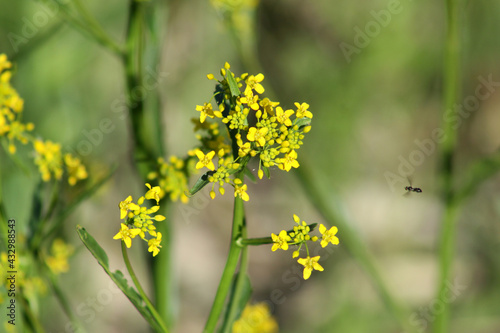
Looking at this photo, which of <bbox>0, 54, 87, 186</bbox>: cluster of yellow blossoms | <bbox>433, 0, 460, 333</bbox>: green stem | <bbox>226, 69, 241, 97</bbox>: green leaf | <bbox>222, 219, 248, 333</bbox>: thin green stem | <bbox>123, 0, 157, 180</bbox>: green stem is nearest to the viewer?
<bbox>226, 69, 241, 97</bbox>: green leaf

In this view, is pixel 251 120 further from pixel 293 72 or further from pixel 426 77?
pixel 426 77

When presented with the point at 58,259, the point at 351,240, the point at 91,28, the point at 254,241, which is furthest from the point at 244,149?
the point at 58,259

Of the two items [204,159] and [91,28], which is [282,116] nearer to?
[204,159]

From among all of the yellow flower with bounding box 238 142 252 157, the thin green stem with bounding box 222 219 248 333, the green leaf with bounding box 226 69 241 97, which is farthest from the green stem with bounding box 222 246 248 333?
the green leaf with bounding box 226 69 241 97

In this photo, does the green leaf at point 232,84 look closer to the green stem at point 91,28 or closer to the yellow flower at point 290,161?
the yellow flower at point 290,161

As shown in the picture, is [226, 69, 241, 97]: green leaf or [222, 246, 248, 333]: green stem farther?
[222, 246, 248, 333]: green stem

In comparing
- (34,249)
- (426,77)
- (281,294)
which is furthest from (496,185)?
(34,249)

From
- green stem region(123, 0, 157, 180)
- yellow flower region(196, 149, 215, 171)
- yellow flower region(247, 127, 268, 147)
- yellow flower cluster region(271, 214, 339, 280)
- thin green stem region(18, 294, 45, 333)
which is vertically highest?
green stem region(123, 0, 157, 180)

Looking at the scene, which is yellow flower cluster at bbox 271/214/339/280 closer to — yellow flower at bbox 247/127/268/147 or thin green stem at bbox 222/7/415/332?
yellow flower at bbox 247/127/268/147
